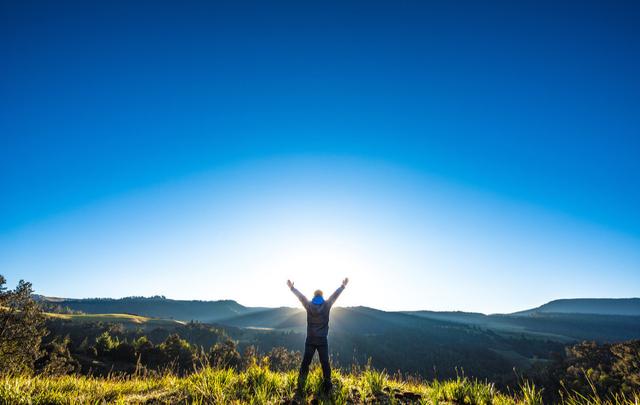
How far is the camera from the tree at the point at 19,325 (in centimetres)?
2144

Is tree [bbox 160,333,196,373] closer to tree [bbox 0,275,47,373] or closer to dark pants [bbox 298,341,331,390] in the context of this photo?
tree [bbox 0,275,47,373]

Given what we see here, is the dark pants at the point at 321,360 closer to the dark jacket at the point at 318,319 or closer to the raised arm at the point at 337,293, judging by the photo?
the dark jacket at the point at 318,319

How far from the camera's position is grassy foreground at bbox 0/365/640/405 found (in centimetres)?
584

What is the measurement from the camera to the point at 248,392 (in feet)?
21.5

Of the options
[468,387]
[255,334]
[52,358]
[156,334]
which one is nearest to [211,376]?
[468,387]

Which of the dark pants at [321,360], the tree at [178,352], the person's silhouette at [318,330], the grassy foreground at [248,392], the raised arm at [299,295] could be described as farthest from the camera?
the tree at [178,352]

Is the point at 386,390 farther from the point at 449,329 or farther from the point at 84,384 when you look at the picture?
the point at 449,329

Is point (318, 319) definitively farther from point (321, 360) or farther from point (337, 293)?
point (321, 360)

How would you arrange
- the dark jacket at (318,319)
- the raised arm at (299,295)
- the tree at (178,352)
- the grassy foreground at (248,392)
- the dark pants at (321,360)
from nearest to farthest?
the grassy foreground at (248,392)
the dark pants at (321,360)
the dark jacket at (318,319)
the raised arm at (299,295)
the tree at (178,352)

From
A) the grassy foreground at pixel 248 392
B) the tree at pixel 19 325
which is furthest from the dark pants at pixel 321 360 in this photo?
the tree at pixel 19 325

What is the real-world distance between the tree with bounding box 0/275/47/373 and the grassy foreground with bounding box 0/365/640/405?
795 inches

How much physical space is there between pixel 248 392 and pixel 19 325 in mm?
25039

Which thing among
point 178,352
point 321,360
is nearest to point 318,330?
point 321,360

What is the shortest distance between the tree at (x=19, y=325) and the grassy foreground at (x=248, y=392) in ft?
66.3
